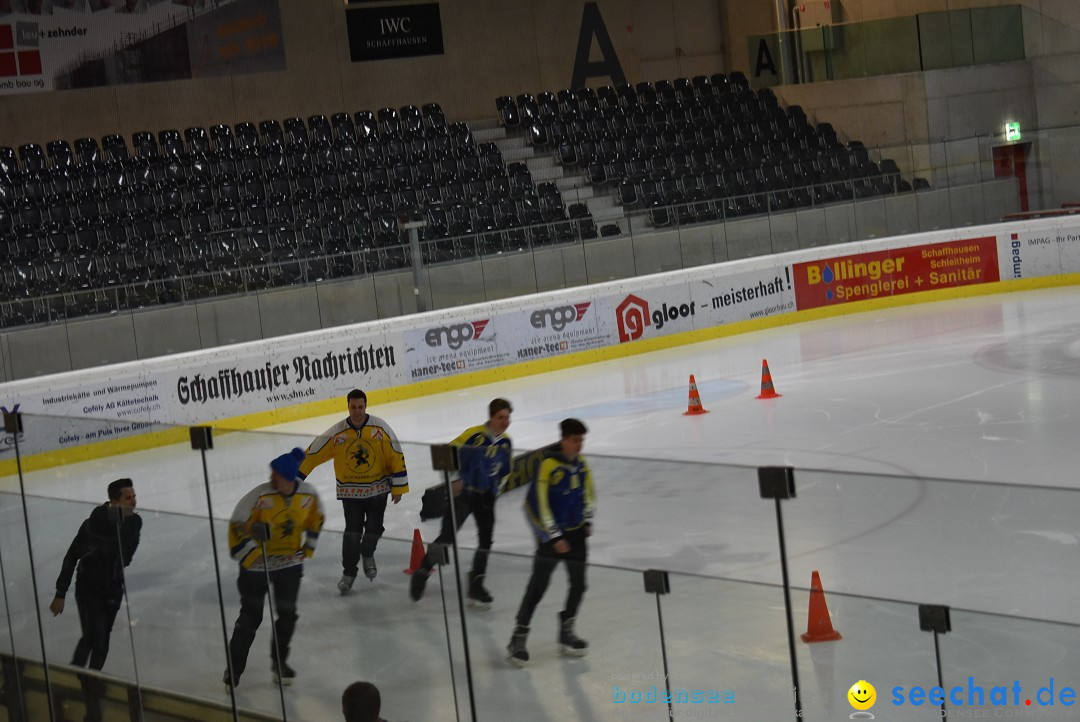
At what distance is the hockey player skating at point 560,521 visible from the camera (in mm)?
4641

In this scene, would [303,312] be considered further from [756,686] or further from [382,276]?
[756,686]

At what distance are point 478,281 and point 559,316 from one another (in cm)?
138

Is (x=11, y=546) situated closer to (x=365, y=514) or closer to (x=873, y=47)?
(x=365, y=514)

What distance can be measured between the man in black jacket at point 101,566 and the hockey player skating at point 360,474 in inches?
34.5

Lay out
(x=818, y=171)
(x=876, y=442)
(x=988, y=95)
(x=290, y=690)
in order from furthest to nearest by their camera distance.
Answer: (x=988, y=95) < (x=818, y=171) < (x=876, y=442) < (x=290, y=690)

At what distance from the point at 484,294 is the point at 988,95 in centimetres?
1415

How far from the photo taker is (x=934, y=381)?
15.0 m

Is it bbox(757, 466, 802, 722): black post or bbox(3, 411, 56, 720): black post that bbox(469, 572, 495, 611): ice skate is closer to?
bbox(757, 466, 802, 722): black post

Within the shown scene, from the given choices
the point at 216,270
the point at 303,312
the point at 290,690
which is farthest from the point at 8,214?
the point at 290,690

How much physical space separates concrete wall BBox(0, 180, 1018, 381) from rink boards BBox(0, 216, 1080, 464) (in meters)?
0.18

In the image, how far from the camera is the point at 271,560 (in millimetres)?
5348

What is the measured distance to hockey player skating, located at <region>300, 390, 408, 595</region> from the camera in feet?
16.8

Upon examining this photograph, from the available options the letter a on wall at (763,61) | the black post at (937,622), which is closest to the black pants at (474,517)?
the black post at (937,622)

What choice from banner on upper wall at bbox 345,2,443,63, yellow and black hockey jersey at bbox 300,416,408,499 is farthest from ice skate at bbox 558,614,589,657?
banner on upper wall at bbox 345,2,443,63
